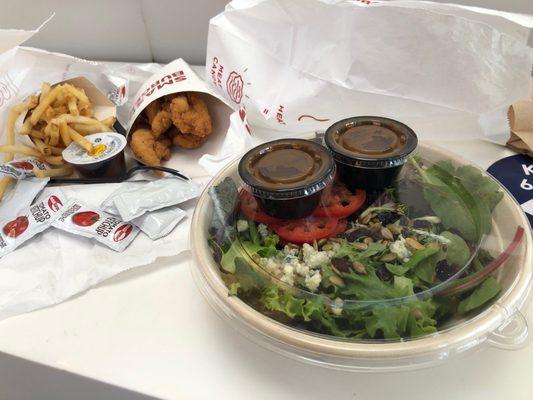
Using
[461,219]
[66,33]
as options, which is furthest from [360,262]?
[66,33]

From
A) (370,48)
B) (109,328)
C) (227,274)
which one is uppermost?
(370,48)

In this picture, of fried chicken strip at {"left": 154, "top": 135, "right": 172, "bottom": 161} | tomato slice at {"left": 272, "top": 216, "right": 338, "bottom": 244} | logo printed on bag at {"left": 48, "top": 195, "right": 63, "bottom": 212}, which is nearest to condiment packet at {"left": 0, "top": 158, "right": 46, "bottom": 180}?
logo printed on bag at {"left": 48, "top": 195, "right": 63, "bottom": 212}

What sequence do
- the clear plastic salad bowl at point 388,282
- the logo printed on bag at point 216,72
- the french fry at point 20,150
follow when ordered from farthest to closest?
the logo printed on bag at point 216,72
the french fry at point 20,150
the clear plastic salad bowl at point 388,282

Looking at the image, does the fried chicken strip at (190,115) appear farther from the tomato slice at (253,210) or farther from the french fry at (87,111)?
the tomato slice at (253,210)

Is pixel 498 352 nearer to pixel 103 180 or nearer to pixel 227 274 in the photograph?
pixel 227 274

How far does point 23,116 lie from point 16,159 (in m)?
0.09

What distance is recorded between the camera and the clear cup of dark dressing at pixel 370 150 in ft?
2.03

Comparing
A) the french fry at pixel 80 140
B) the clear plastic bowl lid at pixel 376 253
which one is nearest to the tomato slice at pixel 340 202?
the clear plastic bowl lid at pixel 376 253

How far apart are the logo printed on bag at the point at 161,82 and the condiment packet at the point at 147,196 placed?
0.20 meters

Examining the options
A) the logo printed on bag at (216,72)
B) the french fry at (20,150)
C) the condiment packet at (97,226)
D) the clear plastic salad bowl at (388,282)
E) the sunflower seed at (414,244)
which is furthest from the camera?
the logo printed on bag at (216,72)

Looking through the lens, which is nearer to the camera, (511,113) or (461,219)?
(461,219)

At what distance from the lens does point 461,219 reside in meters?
0.61

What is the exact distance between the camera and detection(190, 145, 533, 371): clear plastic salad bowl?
0.47 metres

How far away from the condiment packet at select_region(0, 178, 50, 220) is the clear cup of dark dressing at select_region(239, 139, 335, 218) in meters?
0.42
